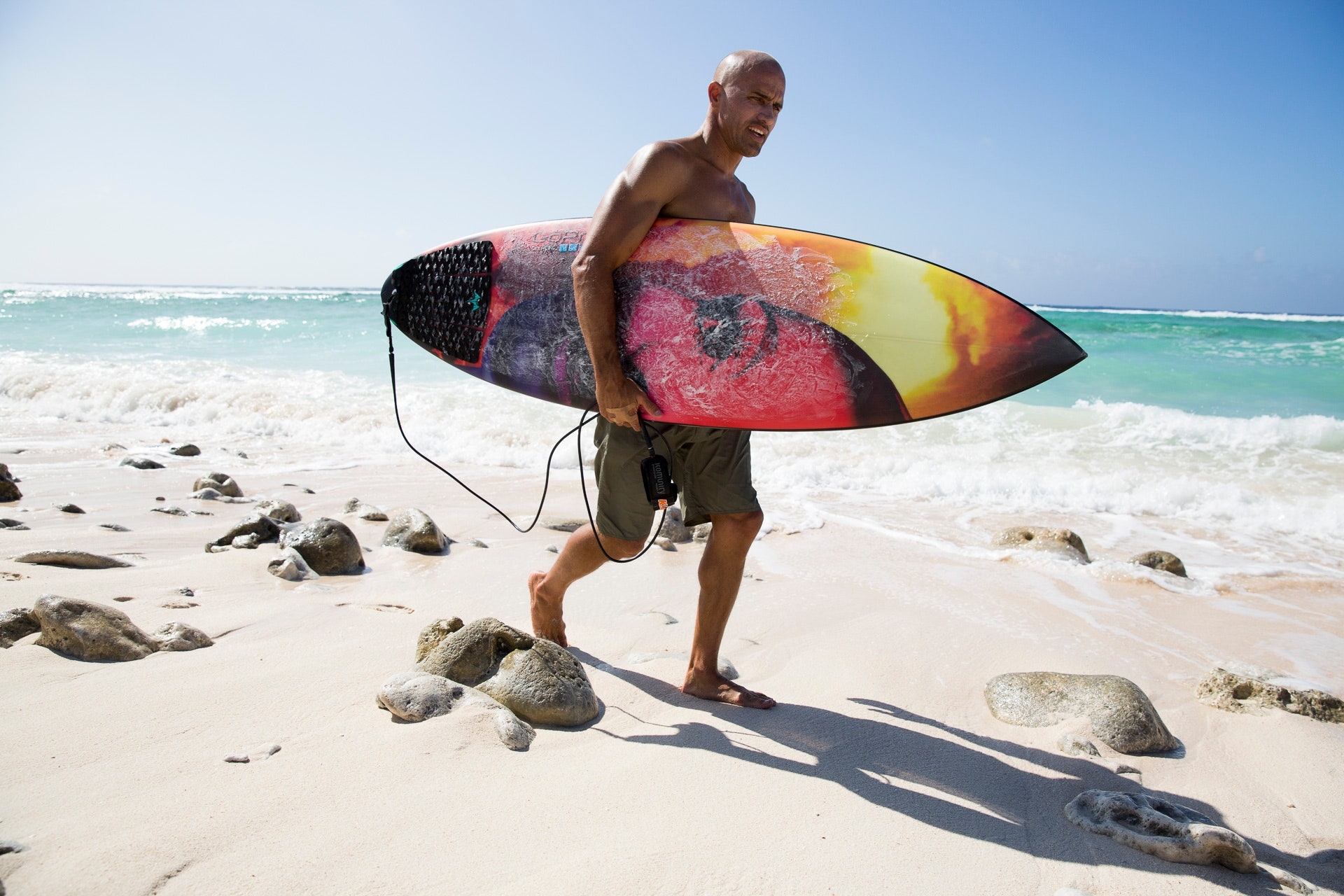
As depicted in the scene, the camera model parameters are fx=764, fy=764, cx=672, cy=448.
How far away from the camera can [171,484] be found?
4.97 m

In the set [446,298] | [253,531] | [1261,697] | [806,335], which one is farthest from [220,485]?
[1261,697]

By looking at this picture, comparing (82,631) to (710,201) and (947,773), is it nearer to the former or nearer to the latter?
(710,201)

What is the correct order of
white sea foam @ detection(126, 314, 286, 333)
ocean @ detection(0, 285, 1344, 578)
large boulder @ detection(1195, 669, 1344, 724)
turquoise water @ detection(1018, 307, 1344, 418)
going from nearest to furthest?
large boulder @ detection(1195, 669, 1344, 724)
ocean @ detection(0, 285, 1344, 578)
turquoise water @ detection(1018, 307, 1344, 418)
white sea foam @ detection(126, 314, 286, 333)

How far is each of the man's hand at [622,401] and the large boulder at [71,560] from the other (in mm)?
2222

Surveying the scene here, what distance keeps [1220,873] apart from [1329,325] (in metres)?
35.2

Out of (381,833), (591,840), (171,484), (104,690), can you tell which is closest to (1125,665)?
(591,840)

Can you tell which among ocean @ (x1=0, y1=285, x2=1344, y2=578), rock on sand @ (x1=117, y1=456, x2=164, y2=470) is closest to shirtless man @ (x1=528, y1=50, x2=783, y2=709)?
ocean @ (x1=0, y1=285, x2=1344, y2=578)

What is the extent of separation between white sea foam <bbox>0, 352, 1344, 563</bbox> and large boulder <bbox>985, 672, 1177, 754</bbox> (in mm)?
2459

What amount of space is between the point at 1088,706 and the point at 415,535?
2930 mm

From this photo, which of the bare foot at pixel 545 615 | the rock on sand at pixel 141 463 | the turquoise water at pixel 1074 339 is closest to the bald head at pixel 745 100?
the bare foot at pixel 545 615

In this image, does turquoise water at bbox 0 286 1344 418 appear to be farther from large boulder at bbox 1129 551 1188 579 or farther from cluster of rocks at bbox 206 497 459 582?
cluster of rocks at bbox 206 497 459 582

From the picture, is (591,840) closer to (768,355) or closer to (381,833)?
(381,833)

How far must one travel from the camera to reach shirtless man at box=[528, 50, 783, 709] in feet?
6.97

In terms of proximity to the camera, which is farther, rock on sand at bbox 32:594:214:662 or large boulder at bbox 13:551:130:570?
large boulder at bbox 13:551:130:570
